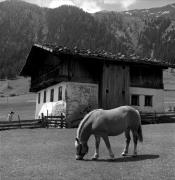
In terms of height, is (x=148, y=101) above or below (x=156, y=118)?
above

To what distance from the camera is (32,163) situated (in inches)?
423

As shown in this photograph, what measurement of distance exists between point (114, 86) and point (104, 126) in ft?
58.5

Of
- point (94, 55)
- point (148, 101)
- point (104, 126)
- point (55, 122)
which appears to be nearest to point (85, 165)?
point (104, 126)

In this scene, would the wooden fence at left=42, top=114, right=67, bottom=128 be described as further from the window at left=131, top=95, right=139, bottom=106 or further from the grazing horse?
the grazing horse

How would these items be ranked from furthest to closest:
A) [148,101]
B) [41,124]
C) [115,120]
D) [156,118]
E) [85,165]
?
[148,101] < [156,118] < [41,124] < [115,120] < [85,165]

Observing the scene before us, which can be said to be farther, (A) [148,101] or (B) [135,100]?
(A) [148,101]

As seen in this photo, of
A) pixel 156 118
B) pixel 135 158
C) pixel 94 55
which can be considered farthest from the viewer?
pixel 156 118

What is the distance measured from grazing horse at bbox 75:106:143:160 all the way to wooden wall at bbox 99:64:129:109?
16.3 meters

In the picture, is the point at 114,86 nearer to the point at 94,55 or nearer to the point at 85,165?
the point at 94,55

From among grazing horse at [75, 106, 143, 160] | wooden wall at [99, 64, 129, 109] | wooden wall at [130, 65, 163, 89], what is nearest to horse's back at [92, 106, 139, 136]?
grazing horse at [75, 106, 143, 160]

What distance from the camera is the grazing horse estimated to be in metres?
11.0

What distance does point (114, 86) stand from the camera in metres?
28.9

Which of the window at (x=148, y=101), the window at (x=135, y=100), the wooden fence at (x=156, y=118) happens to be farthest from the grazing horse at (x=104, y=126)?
the window at (x=148, y=101)

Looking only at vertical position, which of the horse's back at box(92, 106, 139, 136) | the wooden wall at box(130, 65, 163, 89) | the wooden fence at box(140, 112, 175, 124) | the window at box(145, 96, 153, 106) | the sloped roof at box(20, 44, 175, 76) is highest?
the sloped roof at box(20, 44, 175, 76)
